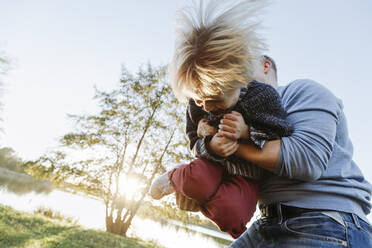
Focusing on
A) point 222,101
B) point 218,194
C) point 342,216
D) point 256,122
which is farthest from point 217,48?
point 342,216

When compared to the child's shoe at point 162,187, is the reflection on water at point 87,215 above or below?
below

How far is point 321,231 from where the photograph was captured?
964 mm

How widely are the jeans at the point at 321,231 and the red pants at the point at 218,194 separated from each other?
0.17 metres

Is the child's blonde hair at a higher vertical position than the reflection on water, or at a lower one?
higher

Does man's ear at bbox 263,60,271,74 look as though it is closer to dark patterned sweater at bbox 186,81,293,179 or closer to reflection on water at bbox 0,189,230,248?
dark patterned sweater at bbox 186,81,293,179

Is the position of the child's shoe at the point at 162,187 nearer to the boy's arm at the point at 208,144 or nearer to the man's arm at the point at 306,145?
the boy's arm at the point at 208,144

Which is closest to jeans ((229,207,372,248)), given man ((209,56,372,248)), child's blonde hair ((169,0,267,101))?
man ((209,56,372,248))

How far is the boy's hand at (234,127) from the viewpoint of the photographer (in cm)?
105

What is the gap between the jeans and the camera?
94 cm

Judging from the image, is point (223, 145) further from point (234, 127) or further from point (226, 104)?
point (226, 104)

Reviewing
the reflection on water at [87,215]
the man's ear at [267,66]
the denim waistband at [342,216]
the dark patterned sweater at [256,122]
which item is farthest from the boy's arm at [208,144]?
the reflection on water at [87,215]

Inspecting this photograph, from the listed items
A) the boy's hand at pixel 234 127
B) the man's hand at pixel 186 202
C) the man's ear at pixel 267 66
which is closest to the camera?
the boy's hand at pixel 234 127

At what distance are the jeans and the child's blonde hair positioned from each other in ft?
2.15

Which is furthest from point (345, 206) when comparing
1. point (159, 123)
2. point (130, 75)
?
point (130, 75)
